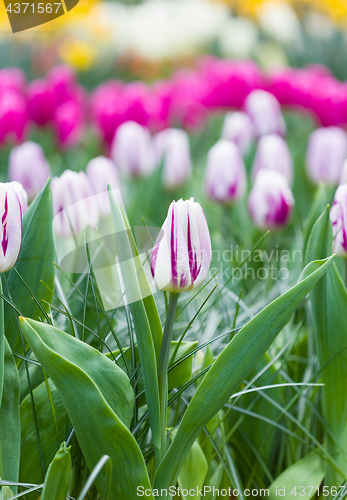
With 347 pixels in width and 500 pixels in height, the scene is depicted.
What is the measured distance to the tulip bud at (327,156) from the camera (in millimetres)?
1229

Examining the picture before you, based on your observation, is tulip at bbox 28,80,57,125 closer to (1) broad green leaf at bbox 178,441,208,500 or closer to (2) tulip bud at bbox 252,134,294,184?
(2) tulip bud at bbox 252,134,294,184

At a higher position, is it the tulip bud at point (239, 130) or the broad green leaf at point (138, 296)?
the tulip bud at point (239, 130)

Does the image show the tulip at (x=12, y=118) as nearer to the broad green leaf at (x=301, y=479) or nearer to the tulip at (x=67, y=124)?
the tulip at (x=67, y=124)

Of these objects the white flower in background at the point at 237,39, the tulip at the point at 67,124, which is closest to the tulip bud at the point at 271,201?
the tulip at the point at 67,124

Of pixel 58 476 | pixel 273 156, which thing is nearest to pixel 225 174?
pixel 273 156

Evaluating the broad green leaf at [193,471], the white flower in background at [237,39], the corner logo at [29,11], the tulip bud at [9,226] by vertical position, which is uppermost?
the white flower in background at [237,39]

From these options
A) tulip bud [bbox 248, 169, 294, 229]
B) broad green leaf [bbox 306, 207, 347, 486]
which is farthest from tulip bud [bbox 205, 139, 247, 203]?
broad green leaf [bbox 306, 207, 347, 486]

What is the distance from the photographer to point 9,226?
0.42 metres

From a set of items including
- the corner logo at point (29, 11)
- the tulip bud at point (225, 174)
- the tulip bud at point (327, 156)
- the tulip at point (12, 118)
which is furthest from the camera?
the tulip at point (12, 118)

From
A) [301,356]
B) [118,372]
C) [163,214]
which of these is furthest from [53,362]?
[163,214]

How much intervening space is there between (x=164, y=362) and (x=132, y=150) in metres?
0.94

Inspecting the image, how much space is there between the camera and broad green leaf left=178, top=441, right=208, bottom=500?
52cm

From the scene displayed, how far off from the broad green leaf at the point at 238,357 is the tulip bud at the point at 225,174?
647 millimetres

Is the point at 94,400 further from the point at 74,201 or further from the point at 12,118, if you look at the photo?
the point at 12,118
